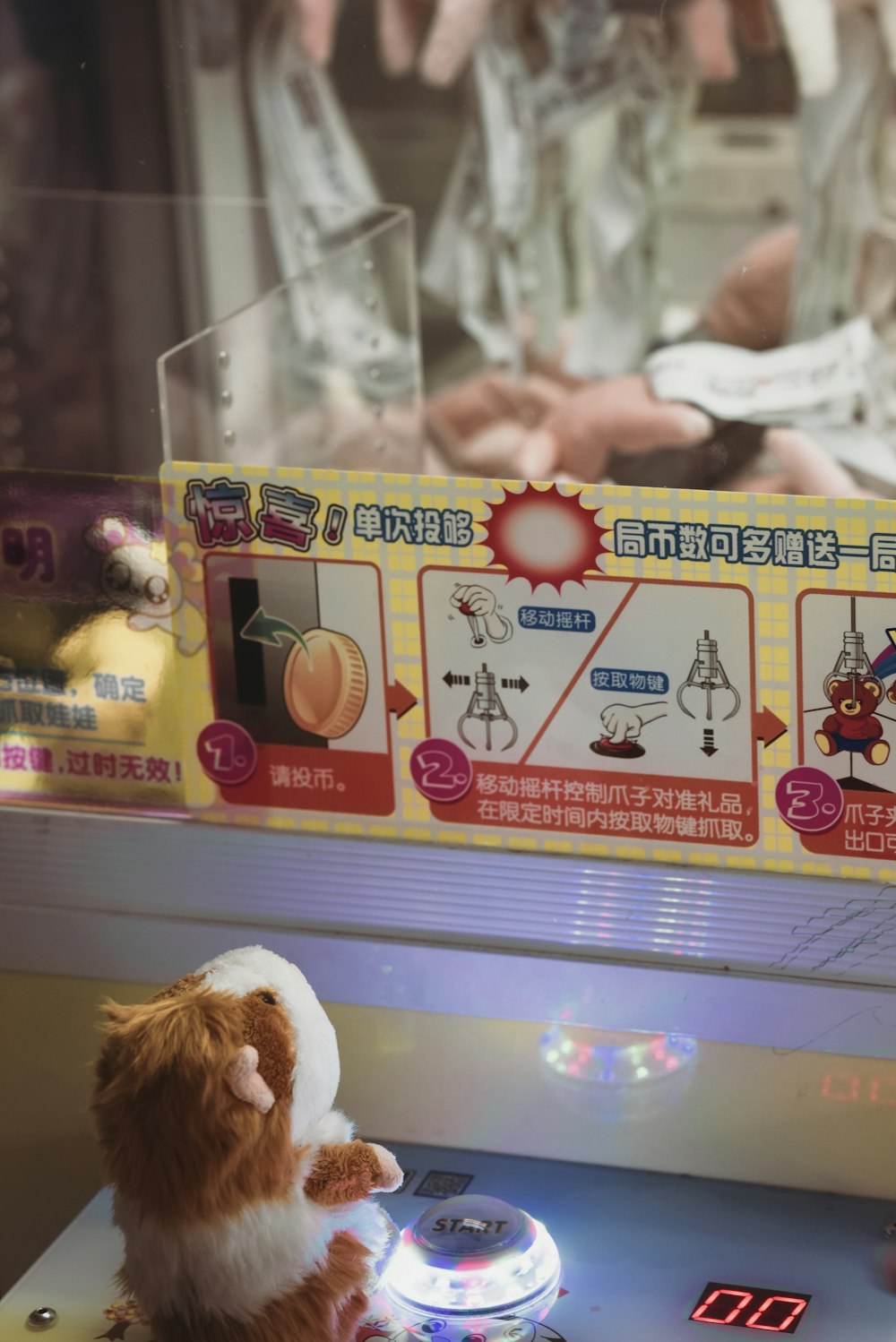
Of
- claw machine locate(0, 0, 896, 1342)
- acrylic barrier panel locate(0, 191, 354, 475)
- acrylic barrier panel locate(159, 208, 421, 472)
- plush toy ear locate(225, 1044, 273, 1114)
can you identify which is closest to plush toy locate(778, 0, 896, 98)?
acrylic barrier panel locate(159, 208, 421, 472)

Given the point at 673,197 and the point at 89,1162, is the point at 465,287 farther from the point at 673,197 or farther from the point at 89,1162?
the point at 89,1162

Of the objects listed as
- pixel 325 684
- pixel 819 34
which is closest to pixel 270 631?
pixel 325 684

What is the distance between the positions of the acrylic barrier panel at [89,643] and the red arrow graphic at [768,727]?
1.07ft

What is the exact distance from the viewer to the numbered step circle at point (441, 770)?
833mm

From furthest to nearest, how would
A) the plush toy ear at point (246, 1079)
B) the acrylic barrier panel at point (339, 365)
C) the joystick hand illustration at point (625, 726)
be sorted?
the acrylic barrier panel at point (339, 365), the joystick hand illustration at point (625, 726), the plush toy ear at point (246, 1079)

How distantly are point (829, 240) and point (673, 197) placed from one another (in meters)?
0.23

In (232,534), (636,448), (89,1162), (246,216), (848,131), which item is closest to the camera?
(232,534)

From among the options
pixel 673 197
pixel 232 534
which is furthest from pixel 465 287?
pixel 232 534

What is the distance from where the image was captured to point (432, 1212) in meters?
0.81

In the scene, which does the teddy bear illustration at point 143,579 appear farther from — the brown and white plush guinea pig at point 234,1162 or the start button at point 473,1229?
the start button at point 473,1229

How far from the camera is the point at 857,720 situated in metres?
0.75

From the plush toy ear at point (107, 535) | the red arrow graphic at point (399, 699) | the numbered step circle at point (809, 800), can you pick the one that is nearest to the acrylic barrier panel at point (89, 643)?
the plush toy ear at point (107, 535)

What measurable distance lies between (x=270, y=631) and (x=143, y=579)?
9cm

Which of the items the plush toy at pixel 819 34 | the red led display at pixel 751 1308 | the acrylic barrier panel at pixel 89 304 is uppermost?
the plush toy at pixel 819 34
